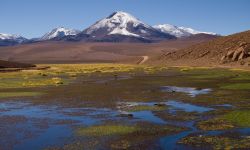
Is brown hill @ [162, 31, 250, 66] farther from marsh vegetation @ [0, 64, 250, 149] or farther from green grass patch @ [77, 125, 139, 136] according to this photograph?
green grass patch @ [77, 125, 139, 136]

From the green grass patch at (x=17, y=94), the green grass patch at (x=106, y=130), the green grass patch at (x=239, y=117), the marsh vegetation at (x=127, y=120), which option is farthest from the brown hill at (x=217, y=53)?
the green grass patch at (x=106, y=130)

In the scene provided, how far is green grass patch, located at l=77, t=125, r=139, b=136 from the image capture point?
826 inches

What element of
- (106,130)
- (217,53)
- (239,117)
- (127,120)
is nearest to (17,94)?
(127,120)

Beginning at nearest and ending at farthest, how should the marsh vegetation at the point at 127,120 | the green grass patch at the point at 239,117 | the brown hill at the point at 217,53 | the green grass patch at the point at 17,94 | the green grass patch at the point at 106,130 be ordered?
the marsh vegetation at the point at 127,120, the green grass patch at the point at 106,130, the green grass patch at the point at 239,117, the green grass patch at the point at 17,94, the brown hill at the point at 217,53

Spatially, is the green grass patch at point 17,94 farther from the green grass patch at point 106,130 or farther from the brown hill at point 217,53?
the brown hill at point 217,53

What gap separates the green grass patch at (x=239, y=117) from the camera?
871 inches

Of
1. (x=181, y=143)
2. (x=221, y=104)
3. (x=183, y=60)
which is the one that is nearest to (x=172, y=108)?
(x=221, y=104)

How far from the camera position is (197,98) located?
3344 centimetres

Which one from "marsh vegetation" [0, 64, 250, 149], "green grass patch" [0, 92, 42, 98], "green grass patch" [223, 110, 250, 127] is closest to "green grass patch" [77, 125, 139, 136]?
"marsh vegetation" [0, 64, 250, 149]

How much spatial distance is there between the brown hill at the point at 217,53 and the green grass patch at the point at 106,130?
61419 millimetres

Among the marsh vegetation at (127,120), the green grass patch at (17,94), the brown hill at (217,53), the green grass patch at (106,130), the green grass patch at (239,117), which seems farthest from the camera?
the brown hill at (217,53)

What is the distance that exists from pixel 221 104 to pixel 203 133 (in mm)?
9506

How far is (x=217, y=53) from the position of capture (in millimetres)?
99688

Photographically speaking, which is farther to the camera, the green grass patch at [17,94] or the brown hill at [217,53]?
the brown hill at [217,53]
